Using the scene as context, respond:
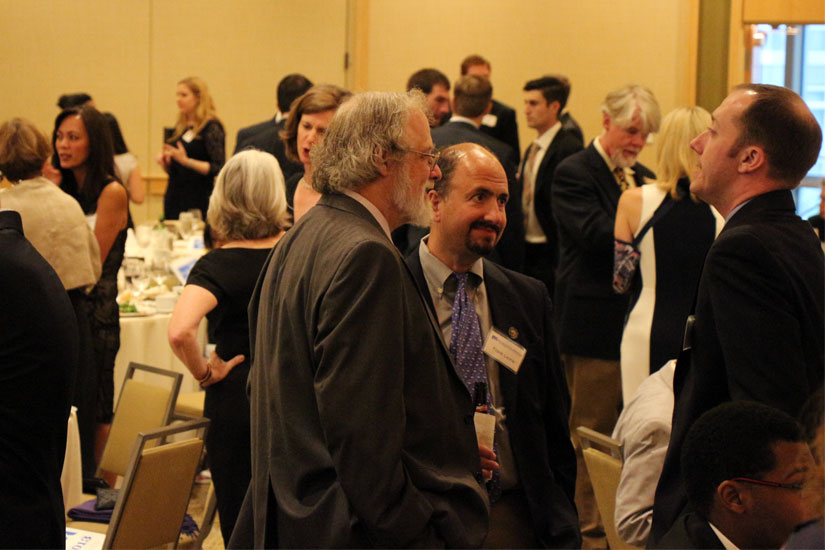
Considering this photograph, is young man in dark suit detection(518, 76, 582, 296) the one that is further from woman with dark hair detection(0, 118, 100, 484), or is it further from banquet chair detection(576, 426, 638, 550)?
banquet chair detection(576, 426, 638, 550)

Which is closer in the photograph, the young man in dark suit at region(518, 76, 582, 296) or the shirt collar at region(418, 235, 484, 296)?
the shirt collar at region(418, 235, 484, 296)

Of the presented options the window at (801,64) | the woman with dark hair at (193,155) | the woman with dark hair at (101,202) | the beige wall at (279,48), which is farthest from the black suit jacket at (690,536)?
the window at (801,64)

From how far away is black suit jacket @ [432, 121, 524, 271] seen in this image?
170 inches

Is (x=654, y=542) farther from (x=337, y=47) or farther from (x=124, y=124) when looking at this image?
(x=124, y=124)

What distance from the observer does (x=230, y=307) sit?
3.11 m

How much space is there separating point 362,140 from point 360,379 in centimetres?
47

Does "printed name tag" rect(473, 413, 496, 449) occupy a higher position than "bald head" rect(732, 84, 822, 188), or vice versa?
"bald head" rect(732, 84, 822, 188)

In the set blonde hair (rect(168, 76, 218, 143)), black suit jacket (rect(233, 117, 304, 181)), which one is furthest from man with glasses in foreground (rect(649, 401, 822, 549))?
blonde hair (rect(168, 76, 218, 143))

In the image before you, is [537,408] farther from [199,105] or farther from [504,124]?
[199,105]

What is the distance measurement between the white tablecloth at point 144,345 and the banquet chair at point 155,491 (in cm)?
187

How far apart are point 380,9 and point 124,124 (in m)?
2.77

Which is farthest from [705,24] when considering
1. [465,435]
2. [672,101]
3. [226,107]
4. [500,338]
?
[465,435]

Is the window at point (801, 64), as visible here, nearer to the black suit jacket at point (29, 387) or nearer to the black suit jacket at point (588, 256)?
the black suit jacket at point (588, 256)

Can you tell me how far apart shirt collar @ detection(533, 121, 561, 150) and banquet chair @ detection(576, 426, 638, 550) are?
11.8 ft
